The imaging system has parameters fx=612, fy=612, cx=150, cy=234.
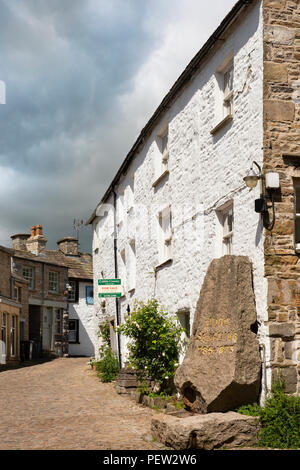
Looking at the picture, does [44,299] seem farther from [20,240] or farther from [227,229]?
[227,229]

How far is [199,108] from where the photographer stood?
1260 cm

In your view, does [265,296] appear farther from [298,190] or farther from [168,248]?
[168,248]

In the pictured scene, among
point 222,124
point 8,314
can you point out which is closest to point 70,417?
point 222,124

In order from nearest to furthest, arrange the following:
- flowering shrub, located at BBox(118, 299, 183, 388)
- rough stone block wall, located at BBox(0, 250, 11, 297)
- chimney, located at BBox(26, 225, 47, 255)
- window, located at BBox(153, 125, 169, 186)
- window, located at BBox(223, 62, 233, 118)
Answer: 1. window, located at BBox(223, 62, 233, 118)
2. flowering shrub, located at BBox(118, 299, 183, 388)
3. window, located at BBox(153, 125, 169, 186)
4. rough stone block wall, located at BBox(0, 250, 11, 297)
5. chimney, located at BBox(26, 225, 47, 255)

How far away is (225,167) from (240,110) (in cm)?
108

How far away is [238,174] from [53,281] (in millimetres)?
26112

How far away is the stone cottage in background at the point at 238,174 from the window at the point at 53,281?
19.6m

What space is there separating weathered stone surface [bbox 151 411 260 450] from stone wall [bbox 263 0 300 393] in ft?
3.83

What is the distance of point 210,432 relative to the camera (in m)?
7.87

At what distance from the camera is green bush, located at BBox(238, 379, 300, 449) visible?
26.6 ft

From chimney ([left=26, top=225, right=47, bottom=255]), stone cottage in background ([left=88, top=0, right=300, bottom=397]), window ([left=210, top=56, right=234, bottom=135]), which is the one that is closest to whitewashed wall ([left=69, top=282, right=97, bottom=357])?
chimney ([left=26, top=225, right=47, bottom=255])

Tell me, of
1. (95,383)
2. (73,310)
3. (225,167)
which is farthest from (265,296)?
(73,310)

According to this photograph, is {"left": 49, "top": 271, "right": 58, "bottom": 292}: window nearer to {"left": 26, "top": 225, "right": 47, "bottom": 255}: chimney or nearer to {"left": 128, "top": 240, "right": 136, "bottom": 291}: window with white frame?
{"left": 26, "top": 225, "right": 47, "bottom": 255}: chimney

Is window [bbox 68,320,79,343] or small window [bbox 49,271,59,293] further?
window [bbox 68,320,79,343]
